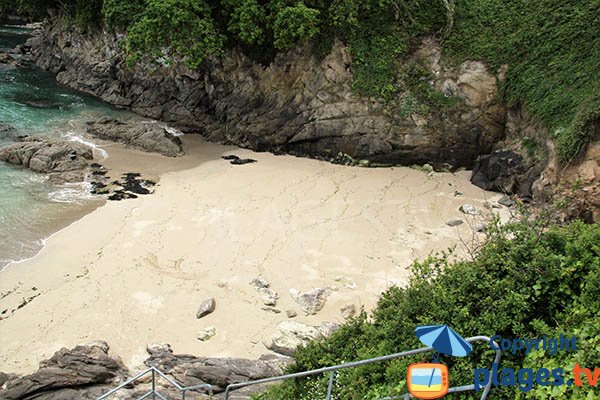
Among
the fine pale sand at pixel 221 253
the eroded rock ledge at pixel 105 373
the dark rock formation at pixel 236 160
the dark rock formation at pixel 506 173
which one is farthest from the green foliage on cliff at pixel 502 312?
the dark rock formation at pixel 236 160

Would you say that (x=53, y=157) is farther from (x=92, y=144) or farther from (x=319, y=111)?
(x=319, y=111)

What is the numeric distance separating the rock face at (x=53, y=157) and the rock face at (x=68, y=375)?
10701 mm

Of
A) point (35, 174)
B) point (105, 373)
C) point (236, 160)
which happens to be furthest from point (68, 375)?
point (236, 160)

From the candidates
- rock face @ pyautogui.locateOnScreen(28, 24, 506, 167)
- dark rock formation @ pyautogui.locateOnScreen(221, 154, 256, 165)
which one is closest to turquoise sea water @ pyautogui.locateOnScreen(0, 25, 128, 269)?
rock face @ pyautogui.locateOnScreen(28, 24, 506, 167)

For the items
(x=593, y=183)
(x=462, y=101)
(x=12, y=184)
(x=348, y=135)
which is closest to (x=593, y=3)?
(x=462, y=101)

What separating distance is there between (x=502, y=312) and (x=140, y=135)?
1965 centimetres

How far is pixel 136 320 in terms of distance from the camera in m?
11.6

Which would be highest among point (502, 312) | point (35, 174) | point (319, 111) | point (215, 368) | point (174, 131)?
point (502, 312)

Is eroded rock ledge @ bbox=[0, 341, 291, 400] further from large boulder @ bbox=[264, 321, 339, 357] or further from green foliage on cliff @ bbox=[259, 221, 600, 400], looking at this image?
green foliage on cliff @ bbox=[259, 221, 600, 400]

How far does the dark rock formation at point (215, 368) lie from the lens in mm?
9570

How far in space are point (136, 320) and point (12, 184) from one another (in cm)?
1023

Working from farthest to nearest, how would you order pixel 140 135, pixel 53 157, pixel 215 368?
pixel 140 135 < pixel 53 157 < pixel 215 368

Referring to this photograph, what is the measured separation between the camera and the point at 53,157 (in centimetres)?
1995

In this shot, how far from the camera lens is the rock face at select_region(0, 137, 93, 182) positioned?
19.5 metres
